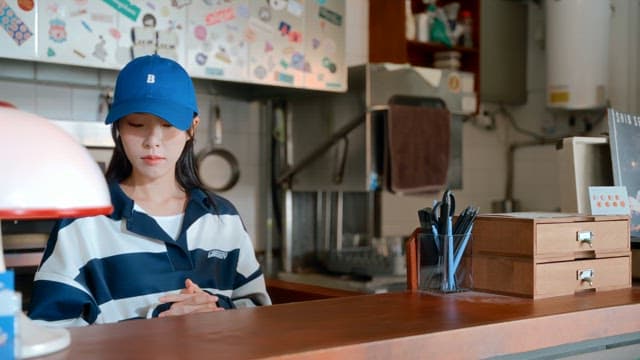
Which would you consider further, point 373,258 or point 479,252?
point 373,258

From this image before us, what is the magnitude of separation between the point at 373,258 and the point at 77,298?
2.19 m

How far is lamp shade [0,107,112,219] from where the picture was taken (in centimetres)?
92

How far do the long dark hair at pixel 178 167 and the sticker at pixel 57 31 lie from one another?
1.08 metres

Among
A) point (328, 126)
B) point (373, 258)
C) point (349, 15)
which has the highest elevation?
point (349, 15)

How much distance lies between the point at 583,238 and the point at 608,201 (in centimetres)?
30

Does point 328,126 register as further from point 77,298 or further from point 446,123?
point 77,298

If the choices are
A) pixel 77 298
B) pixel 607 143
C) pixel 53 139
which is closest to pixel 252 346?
pixel 53 139

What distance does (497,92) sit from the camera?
495cm

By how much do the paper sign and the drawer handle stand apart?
20 cm

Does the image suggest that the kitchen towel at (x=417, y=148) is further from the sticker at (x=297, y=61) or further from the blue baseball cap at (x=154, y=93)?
the blue baseball cap at (x=154, y=93)

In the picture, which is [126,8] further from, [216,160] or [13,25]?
[216,160]

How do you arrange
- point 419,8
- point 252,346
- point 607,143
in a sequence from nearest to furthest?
point 252,346, point 607,143, point 419,8

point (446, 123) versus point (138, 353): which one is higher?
point (446, 123)

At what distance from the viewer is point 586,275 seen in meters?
1.75
